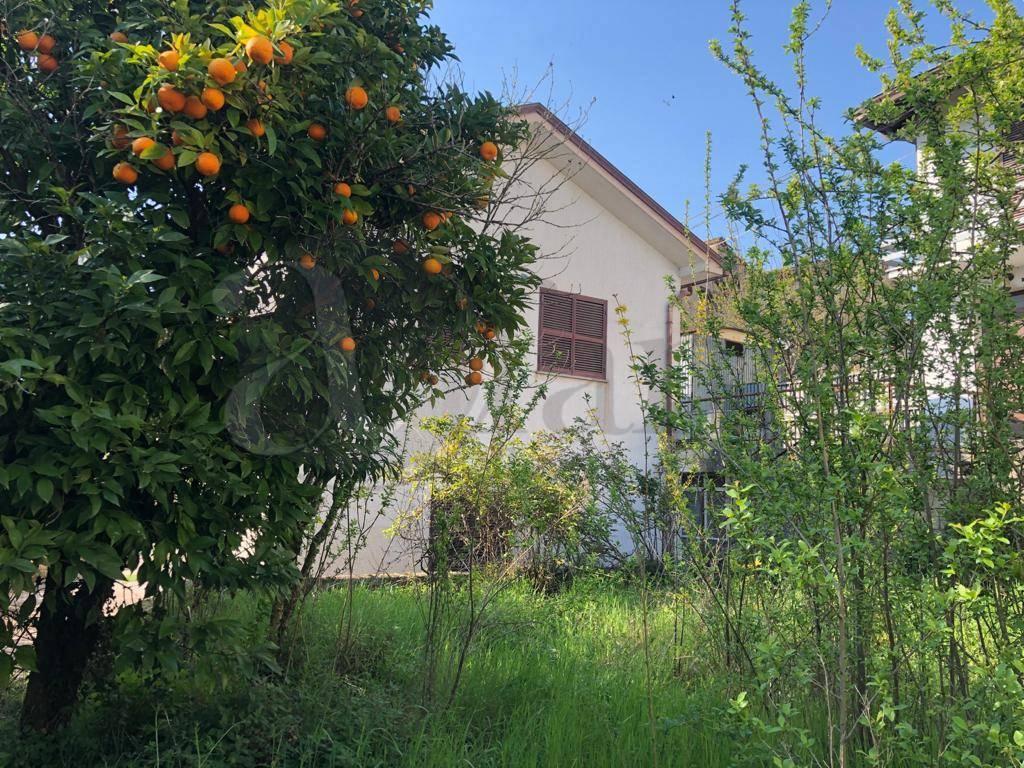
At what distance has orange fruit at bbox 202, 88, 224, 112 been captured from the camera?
278cm

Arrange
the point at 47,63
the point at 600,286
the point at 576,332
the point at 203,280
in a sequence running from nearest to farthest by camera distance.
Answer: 1. the point at 203,280
2. the point at 47,63
3. the point at 576,332
4. the point at 600,286

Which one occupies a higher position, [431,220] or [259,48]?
[259,48]

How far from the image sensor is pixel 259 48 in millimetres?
2809

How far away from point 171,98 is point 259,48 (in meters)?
0.34

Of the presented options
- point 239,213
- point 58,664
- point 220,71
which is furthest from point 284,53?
point 58,664

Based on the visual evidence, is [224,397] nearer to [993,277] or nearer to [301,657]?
[301,657]

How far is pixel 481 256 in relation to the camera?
3.56m

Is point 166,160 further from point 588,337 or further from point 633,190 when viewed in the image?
point 633,190

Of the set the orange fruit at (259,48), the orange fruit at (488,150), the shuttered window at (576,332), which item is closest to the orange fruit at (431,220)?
the orange fruit at (488,150)

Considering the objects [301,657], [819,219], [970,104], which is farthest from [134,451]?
[970,104]

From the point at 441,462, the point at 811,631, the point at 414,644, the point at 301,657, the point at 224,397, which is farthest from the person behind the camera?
the point at 441,462

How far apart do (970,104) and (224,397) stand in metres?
3.18

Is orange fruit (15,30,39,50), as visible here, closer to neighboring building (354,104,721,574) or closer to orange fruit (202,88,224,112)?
orange fruit (202,88,224,112)

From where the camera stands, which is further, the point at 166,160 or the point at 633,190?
the point at 633,190
